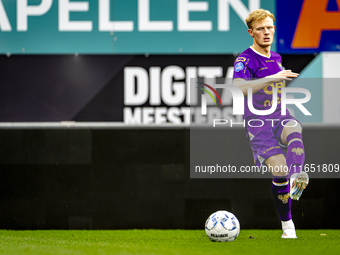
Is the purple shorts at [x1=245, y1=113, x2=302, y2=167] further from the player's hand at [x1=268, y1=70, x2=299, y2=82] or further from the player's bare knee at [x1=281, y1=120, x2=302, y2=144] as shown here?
the player's hand at [x1=268, y1=70, x2=299, y2=82]

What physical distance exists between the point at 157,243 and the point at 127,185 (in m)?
1.16

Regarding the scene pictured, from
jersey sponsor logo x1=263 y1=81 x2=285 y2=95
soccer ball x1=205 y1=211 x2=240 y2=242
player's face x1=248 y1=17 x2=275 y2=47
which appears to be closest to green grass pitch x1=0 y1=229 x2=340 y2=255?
soccer ball x1=205 y1=211 x2=240 y2=242

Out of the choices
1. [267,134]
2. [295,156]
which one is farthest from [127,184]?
[295,156]

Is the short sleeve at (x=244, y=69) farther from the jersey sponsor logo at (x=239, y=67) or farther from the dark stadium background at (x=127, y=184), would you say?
the dark stadium background at (x=127, y=184)

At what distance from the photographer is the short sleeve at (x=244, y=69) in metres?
4.05

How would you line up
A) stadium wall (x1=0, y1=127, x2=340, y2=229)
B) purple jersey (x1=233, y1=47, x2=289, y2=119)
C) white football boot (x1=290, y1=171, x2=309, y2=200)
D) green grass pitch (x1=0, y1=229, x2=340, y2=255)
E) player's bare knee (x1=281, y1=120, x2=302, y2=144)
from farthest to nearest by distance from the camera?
stadium wall (x1=0, y1=127, x2=340, y2=229) < purple jersey (x1=233, y1=47, x2=289, y2=119) < player's bare knee (x1=281, y1=120, x2=302, y2=144) < white football boot (x1=290, y1=171, x2=309, y2=200) < green grass pitch (x1=0, y1=229, x2=340, y2=255)

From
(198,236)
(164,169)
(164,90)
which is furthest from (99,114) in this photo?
(198,236)

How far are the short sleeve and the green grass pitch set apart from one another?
1.42 metres

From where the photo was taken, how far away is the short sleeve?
4051mm

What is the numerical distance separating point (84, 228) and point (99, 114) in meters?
2.08

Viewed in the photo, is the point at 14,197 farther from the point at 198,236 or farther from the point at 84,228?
the point at 198,236

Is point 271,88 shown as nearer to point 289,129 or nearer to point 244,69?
point 244,69

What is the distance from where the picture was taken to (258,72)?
4.11m

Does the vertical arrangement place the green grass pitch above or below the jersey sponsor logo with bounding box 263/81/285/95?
below
